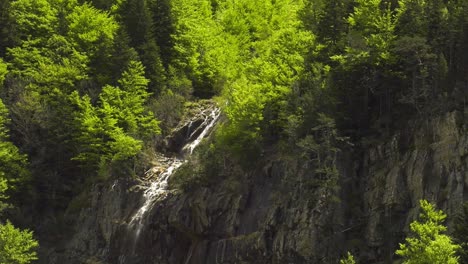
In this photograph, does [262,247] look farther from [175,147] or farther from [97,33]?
[97,33]

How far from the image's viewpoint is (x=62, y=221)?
5688 cm

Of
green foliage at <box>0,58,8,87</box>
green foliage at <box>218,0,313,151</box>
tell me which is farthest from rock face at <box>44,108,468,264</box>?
green foliage at <box>0,58,8,87</box>

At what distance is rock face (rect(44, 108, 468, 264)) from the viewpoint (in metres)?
40.2

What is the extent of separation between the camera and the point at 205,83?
66.2 m

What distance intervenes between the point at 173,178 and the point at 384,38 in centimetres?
1781

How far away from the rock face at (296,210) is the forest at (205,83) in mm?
1405

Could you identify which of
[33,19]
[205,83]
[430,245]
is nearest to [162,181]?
[205,83]

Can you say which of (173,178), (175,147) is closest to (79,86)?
(175,147)

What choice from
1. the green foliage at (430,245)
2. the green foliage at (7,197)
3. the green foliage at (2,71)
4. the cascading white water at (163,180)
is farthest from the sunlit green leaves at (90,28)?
the green foliage at (430,245)

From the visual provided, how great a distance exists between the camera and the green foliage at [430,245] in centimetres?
3212

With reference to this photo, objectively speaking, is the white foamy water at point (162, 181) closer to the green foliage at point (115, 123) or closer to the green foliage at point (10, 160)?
the green foliage at point (115, 123)

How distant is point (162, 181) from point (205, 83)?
1489 centimetres

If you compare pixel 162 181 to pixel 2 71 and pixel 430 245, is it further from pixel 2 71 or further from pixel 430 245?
pixel 430 245

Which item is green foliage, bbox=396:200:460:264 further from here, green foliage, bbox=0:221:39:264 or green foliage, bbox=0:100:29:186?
green foliage, bbox=0:100:29:186
